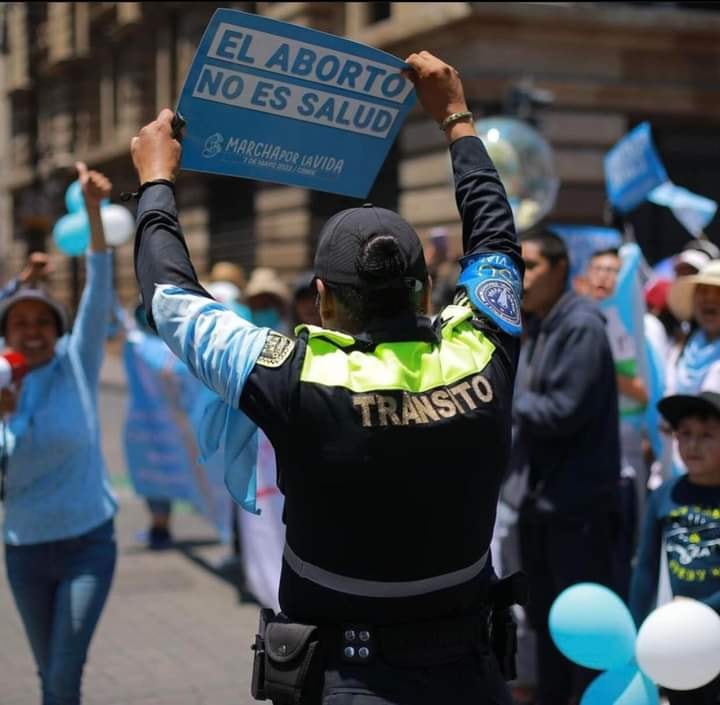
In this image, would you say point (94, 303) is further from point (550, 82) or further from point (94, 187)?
point (550, 82)

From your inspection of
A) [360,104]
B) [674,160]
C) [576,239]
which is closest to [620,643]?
[360,104]

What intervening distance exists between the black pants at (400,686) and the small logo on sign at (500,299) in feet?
2.23

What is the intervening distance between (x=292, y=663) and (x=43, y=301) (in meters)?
2.24

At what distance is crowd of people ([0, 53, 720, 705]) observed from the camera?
2.17 metres

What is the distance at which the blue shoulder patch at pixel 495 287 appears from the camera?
2352mm

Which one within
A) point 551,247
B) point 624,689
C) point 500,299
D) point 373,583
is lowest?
point 624,689

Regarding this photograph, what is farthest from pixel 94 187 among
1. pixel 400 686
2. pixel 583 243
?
pixel 583 243

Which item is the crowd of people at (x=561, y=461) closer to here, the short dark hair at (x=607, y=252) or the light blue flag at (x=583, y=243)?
the short dark hair at (x=607, y=252)

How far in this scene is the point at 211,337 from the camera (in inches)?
85.0

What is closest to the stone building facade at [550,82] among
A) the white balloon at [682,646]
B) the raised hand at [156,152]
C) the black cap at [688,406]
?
the black cap at [688,406]

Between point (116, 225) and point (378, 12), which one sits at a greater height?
point (378, 12)

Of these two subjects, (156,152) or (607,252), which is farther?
(607,252)

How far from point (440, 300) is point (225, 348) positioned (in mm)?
4344

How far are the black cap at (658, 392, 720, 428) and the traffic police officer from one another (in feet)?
5.52
